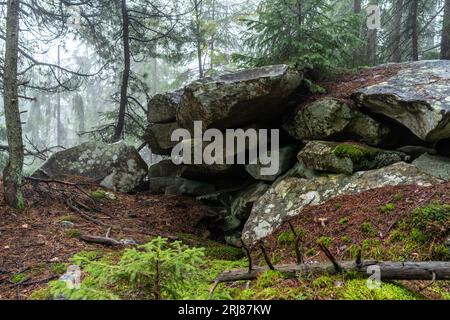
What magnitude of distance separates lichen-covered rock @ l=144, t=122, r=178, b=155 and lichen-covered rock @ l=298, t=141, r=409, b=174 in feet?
13.4

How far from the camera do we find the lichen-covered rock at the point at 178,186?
316 inches

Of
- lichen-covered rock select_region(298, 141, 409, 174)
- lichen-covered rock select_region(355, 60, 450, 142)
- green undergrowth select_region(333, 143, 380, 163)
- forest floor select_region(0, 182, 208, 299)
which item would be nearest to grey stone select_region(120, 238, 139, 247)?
forest floor select_region(0, 182, 208, 299)

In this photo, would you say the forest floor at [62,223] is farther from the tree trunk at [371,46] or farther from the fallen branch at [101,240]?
the tree trunk at [371,46]

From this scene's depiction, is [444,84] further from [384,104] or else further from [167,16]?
[167,16]

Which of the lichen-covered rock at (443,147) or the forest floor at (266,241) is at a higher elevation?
the lichen-covered rock at (443,147)

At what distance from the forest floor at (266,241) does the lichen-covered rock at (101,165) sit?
1185mm

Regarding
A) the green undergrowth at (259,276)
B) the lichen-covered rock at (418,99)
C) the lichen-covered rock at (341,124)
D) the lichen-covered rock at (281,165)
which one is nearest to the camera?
the green undergrowth at (259,276)

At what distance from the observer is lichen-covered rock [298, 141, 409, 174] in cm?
525

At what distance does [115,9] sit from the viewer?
9.40 m

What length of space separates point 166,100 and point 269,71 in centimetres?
324

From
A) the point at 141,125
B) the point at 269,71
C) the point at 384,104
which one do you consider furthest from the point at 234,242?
the point at 141,125

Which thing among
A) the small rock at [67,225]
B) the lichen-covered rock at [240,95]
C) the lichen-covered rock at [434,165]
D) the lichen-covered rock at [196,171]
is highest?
the lichen-covered rock at [240,95]

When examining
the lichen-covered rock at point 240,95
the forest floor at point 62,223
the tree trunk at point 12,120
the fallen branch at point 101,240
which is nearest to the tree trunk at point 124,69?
the forest floor at point 62,223

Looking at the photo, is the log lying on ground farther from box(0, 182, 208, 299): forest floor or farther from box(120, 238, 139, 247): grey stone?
box(0, 182, 208, 299): forest floor
